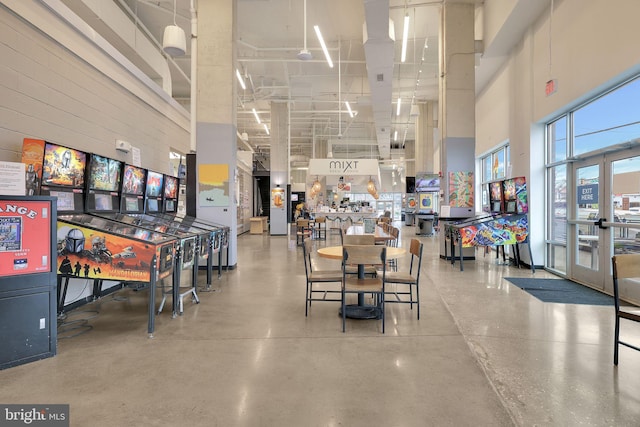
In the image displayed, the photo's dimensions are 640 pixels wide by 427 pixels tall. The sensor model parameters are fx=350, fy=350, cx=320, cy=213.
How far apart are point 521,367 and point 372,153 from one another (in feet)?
79.7

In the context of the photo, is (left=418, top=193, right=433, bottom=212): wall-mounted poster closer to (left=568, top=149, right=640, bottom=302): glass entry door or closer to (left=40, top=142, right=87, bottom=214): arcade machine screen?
(left=568, top=149, right=640, bottom=302): glass entry door

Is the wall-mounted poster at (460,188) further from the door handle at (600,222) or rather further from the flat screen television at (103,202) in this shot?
the flat screen television at (103,202)

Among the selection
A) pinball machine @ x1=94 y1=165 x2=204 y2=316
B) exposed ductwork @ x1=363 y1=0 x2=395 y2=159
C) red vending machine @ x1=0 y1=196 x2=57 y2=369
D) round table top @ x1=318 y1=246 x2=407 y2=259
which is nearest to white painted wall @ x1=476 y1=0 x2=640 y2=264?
exposed ductwork @ x1=363 y1=0 x2=395 y2=159

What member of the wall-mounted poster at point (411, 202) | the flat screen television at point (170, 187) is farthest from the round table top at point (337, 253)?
the wall-mounted poster at point (411, 202)

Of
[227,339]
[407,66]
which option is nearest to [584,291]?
[227,339]

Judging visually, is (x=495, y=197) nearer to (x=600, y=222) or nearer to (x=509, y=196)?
(x=509, y=196)

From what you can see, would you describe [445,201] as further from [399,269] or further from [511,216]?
[399,269]

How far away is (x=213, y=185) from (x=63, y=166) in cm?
305

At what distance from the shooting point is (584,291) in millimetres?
5262

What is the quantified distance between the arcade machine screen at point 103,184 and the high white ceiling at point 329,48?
9.99 ft

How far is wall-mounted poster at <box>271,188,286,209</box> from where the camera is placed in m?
14.6

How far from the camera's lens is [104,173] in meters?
4.52

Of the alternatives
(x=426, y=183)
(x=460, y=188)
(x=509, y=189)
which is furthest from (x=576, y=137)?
(x=426, y=183)

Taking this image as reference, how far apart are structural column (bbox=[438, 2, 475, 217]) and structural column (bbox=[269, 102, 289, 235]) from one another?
7.83 metres
